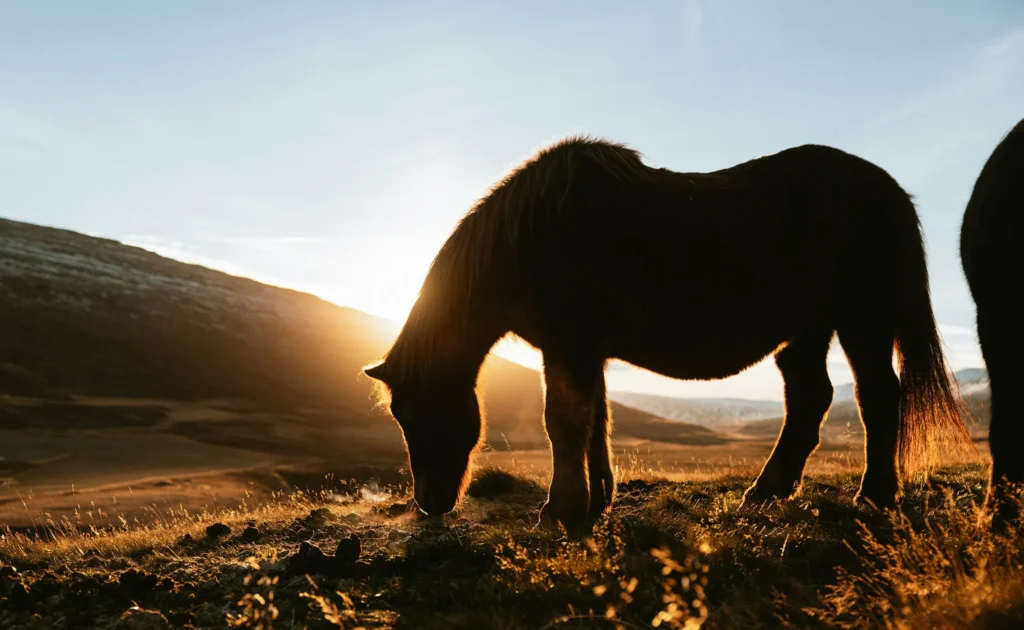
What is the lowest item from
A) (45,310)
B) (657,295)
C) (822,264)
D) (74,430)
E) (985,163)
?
(74,430)

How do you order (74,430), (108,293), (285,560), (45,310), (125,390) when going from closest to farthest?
(285,560), (74,430), (125,390), (45,310), (108,293)

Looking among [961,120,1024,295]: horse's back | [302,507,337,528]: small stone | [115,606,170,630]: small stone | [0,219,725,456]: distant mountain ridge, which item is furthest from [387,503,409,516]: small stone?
[0,219,725,456]: distant mountain ridge

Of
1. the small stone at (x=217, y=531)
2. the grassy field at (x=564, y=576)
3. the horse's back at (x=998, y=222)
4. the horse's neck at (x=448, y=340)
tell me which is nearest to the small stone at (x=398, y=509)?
the grassy field at (x=564, y=576)

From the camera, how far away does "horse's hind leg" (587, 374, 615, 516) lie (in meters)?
5.75

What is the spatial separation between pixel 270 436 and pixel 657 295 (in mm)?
42463

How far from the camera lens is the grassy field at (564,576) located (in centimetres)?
281

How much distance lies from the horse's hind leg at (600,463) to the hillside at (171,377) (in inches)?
977

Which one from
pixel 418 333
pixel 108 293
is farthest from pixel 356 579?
pixel 108 293

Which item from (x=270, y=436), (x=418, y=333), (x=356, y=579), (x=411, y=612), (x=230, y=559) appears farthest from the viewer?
(x=270, y=436)

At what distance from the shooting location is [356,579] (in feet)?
13.3

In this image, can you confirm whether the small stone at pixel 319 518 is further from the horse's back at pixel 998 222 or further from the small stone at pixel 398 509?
the horse's back at pixel 998 222

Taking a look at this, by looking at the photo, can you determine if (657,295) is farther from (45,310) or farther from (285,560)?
(45,310)

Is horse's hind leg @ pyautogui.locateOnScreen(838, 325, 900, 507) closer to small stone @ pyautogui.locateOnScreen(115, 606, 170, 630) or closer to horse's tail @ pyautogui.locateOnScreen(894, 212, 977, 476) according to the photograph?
horse's tail @ pyautogui.locateOnScreen(894, 212, 977, 476)

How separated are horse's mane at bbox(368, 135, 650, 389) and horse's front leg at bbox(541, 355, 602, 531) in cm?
106
